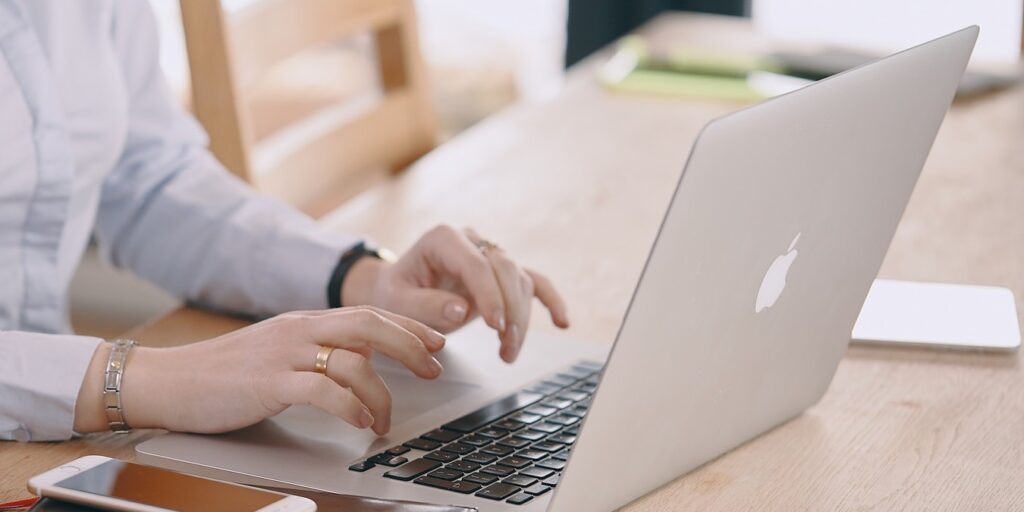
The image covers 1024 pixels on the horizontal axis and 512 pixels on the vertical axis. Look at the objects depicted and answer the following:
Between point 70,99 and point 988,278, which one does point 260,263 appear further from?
point 988,278

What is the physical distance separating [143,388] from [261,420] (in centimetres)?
7

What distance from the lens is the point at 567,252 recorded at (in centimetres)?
122

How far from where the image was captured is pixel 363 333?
0.78 m

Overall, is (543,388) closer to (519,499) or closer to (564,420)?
(564,420)

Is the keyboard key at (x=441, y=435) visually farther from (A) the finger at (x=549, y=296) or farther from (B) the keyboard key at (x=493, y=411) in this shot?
(A) the finger at (x=549, y=296)

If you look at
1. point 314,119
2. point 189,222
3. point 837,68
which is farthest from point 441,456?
point 837,68

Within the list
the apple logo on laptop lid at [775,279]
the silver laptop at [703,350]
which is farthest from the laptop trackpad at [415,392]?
the apple logo on laptop lid at [775,279]

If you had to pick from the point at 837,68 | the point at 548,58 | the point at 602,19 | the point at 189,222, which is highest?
the point at 189,222

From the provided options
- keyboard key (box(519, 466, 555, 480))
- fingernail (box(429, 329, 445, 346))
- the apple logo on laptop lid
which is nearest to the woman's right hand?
fingernail (box(429, 329, 445, 346))

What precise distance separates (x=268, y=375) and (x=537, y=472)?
174mm

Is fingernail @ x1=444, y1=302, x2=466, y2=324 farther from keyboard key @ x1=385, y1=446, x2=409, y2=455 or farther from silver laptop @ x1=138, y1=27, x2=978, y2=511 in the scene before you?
keyboard key @ x1=385, y1=446, x2=409, y2=455

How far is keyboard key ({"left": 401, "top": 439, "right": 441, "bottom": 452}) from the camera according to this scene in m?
0.77

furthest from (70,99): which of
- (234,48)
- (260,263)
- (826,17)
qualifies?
(826,17)

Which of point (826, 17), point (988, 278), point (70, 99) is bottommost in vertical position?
point (826, 17)
